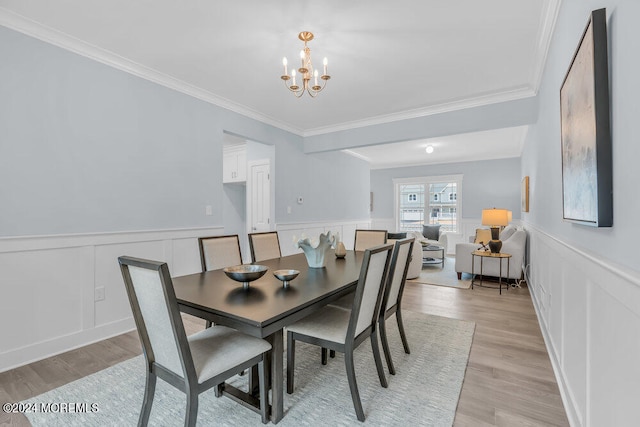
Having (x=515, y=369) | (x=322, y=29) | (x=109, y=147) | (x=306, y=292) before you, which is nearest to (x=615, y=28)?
(x=306, y=292)

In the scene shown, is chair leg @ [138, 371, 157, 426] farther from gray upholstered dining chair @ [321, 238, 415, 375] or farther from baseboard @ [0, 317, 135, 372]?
baseboard @ [0, 317, 135, 372]

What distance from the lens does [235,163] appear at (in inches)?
231

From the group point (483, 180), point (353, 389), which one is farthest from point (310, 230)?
point (483, 180)

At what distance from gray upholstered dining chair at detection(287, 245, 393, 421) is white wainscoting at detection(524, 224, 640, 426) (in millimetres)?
915

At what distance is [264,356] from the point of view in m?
1.63

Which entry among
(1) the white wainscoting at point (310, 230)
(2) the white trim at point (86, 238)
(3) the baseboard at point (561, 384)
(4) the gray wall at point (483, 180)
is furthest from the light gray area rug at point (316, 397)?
(4) the gray wall at point (483, 180)

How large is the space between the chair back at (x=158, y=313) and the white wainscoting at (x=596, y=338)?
1519mm

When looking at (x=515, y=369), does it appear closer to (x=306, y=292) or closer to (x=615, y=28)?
(x=306, y=292)

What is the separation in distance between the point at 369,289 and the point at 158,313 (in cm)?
106

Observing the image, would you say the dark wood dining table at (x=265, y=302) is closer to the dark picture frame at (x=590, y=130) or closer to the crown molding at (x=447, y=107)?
the dark picture frame at (x=590, y=130)

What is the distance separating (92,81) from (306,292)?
8.74 feet

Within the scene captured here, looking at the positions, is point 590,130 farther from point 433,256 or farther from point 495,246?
point 433,256

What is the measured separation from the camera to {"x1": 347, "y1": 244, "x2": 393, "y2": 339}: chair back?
1.64m

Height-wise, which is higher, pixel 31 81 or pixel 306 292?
pixel 31 81
